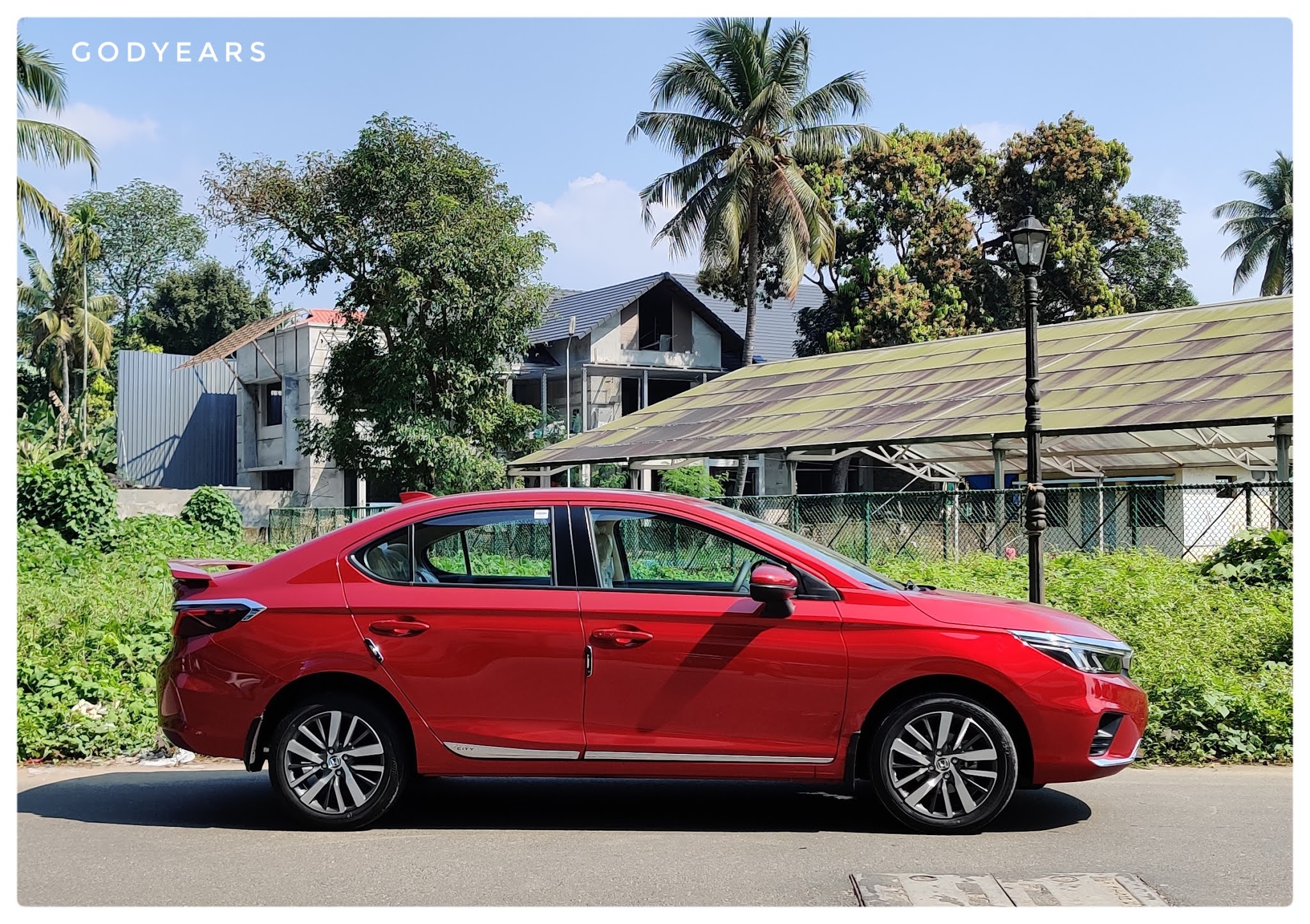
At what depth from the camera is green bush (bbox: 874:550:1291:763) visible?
8641 millimetres

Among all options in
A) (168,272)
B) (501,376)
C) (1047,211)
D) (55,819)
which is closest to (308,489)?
(501,376)

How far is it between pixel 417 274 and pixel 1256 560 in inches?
889

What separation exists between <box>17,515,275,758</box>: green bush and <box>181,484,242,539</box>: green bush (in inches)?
392

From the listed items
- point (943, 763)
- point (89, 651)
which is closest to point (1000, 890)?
point (943, 763)

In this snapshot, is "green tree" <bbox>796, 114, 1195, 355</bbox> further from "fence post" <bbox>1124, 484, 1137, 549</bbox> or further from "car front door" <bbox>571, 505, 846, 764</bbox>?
"car front door" <bbox>571, 505, 846, 764</bbox>

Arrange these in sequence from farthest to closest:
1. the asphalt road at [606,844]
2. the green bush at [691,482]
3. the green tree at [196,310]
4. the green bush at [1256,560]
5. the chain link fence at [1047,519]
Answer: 1. the green tree at [196,310]
2. the green bush at [691,482]
3. the chain link fence at [1047,519]
4. the green bush at [1256,560]
5. the asphalt road at [606,844]

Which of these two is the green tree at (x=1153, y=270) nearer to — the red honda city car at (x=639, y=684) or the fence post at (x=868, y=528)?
the fence post at (x=868, y=528)

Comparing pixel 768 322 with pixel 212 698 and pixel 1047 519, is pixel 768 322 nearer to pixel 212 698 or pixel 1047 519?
pixel 1047 519

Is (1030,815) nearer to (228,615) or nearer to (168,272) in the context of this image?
(228,615)

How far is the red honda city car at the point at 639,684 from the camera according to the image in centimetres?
628

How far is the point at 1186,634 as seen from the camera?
10.7 metres

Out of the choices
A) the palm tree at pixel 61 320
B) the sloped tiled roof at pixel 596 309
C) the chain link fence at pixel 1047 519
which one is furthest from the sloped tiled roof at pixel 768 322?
the chain link fence at pixel 1047 519

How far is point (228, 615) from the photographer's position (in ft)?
21.4

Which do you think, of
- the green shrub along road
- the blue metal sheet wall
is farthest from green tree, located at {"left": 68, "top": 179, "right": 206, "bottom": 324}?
the green shrub along road
